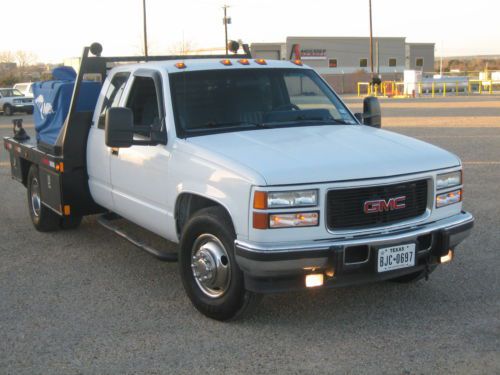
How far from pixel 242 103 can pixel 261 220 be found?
1673 millimetres

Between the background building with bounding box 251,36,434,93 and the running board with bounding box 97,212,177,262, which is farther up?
the background building with bounding box 251,36,434,93

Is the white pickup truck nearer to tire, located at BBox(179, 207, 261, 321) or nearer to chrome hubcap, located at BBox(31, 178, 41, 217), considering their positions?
tire, located at BBox(179, 207, 261, 321)

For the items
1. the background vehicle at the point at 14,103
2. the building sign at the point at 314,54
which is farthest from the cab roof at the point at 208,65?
the building sign at the point at 314,54

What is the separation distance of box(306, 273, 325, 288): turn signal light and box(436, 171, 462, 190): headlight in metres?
1.15

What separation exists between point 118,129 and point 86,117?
1927mm

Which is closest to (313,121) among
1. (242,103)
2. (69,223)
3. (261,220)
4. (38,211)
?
(242,103)

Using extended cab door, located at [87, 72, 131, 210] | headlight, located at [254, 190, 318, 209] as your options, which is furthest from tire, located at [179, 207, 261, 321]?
extended cab door, located at [87, 72, 131, 210]

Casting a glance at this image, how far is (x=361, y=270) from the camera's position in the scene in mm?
4469

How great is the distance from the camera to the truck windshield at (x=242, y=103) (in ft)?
17.9

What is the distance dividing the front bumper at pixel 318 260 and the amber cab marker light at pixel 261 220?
0.12 metres

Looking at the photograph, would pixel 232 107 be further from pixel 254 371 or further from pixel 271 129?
pixel 254 371

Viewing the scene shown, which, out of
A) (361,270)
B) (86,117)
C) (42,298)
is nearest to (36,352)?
(42,298)

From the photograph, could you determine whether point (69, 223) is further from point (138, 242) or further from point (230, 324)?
point (230, 324)

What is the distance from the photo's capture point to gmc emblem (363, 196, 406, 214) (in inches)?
177
